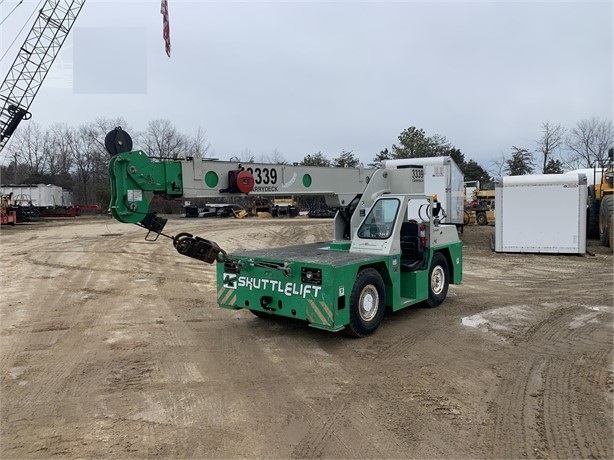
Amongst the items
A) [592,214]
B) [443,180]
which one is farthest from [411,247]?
[592,214]

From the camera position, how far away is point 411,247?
306 inches

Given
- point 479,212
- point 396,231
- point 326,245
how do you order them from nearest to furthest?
point 396,231
point 326,245
point 479,212

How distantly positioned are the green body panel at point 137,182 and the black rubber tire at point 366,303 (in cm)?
262

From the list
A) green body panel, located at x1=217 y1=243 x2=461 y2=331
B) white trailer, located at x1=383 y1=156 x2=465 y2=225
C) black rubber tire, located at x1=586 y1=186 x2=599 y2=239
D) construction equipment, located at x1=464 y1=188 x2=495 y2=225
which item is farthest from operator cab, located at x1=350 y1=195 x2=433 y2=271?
construction equipment, located at x1=464 y1=188 x2=495 y2=225

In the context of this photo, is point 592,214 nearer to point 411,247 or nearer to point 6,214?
point 411,247

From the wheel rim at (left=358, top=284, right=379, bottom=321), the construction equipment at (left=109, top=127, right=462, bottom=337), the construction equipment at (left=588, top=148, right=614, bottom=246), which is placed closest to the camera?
the construction equipment at (left=109, top=127, right=462, bottom=337)

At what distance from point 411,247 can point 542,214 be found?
9.51 m

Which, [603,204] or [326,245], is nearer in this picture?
[326,245]

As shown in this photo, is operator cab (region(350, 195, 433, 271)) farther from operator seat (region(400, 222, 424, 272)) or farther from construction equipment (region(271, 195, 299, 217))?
construction equipment (region(271, 195, 299, 217))

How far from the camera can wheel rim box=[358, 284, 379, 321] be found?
6.36 m

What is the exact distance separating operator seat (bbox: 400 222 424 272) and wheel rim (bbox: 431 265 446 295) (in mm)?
687

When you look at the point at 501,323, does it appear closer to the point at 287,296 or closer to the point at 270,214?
the point at 287,296

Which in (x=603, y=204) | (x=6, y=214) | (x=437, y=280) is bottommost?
(x=437, y=280)

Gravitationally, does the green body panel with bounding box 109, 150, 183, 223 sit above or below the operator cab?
above
